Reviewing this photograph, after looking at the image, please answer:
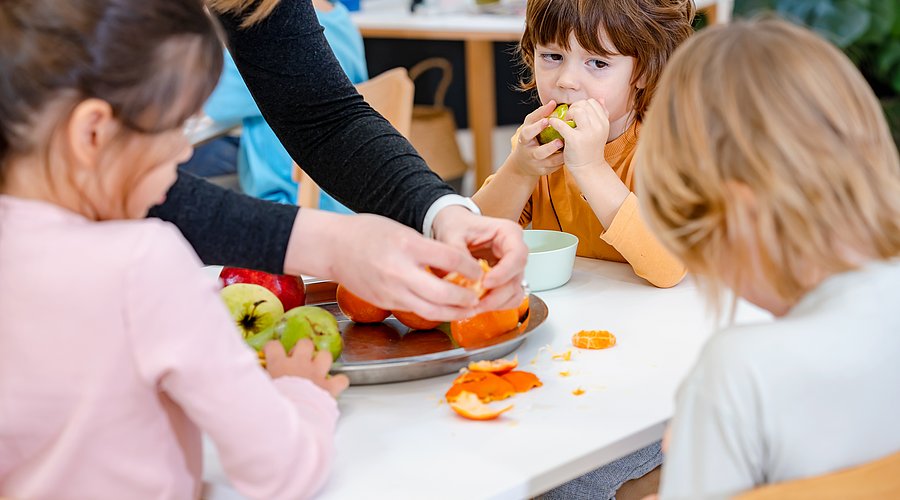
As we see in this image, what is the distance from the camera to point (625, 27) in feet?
5.03

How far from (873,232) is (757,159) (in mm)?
110

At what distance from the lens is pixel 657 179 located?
0.82 metres

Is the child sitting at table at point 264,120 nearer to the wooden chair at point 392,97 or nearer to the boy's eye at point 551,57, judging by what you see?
the wooden chair at point 392,97

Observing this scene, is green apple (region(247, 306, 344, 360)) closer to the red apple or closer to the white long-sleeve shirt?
the red apple

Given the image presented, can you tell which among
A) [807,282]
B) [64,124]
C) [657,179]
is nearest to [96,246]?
[64,124]

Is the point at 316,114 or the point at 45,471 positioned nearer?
the point at 45,471

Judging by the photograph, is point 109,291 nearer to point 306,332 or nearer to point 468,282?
point 306,332

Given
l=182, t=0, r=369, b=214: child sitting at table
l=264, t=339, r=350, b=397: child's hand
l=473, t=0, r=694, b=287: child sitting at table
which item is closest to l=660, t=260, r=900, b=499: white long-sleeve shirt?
l=264, t=339, r=350, b=397: child's hand

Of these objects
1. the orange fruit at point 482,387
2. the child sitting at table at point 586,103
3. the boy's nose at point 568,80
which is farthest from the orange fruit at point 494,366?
the boy's nose at point 568,80

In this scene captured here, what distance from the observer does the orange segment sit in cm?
109

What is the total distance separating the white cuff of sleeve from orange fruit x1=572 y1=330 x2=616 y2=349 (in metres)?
0.19

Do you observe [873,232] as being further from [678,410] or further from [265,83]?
[265,83]

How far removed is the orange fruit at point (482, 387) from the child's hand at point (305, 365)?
0.35 feet

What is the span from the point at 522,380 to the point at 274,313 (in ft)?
0.92
